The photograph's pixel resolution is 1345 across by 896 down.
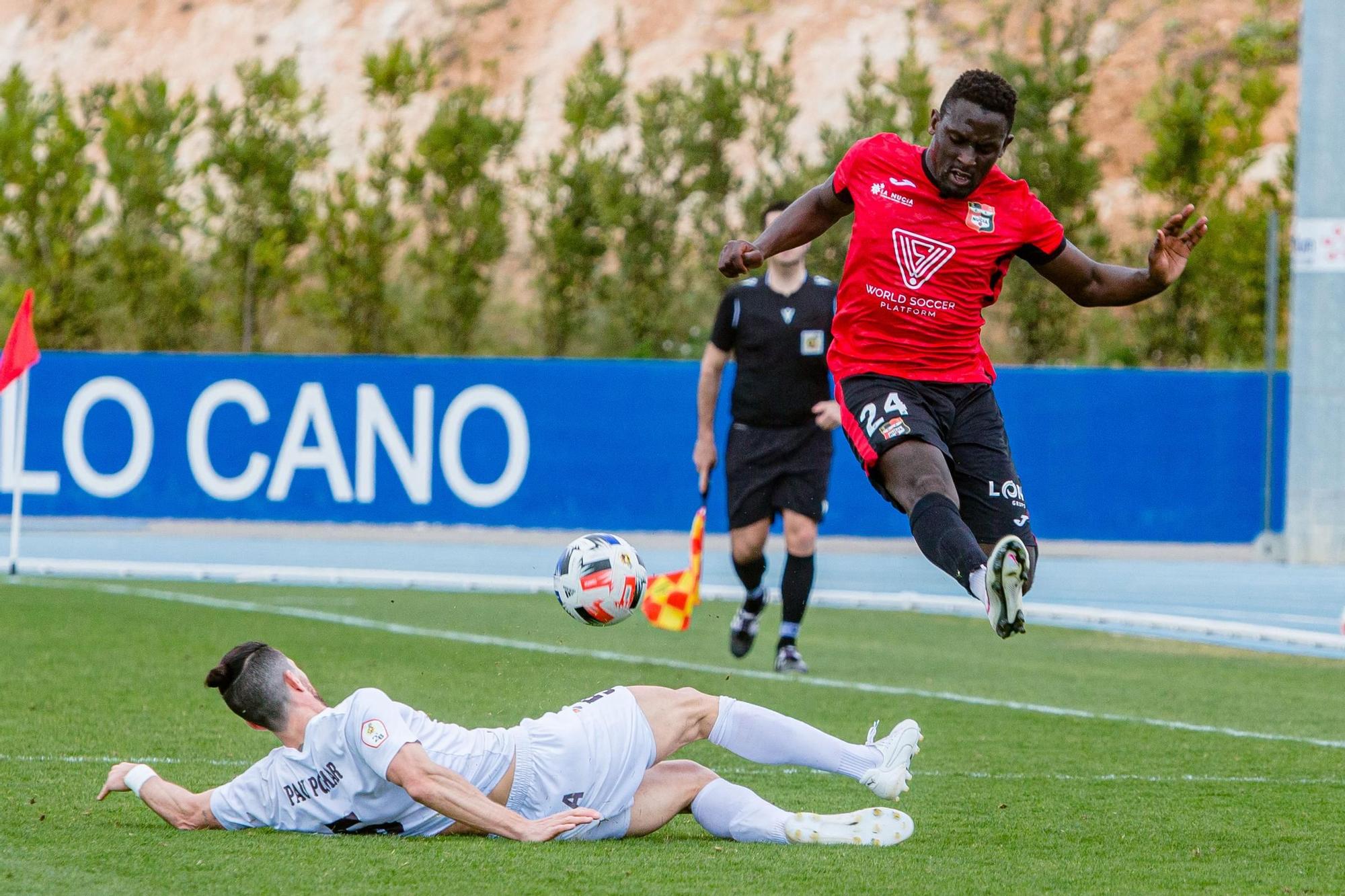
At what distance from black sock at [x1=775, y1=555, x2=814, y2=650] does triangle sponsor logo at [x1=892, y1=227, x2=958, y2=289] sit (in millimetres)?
3440

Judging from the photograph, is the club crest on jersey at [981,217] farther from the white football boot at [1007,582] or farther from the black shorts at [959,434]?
the white football boot at [1007,582]

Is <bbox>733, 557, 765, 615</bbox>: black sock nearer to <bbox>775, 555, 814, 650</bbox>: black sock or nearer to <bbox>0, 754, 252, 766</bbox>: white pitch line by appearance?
<bbox>775, 555, 814, 650</bbox>: black sock

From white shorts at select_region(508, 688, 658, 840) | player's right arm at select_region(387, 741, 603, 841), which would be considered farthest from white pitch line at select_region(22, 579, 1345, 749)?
player's right arm at select_region(387, 741, 603, 841)

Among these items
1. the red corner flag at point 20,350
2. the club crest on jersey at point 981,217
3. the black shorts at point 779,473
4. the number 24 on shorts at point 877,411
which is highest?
the club crest on jersey at point 981,217

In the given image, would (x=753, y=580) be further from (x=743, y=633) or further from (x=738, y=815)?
(x=738, y=815)

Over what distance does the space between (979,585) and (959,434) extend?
1.05 meters

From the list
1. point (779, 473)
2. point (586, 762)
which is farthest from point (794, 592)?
point (586, 762)

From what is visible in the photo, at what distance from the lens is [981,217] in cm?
649

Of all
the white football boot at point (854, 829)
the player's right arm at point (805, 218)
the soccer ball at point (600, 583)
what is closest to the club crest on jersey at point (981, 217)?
the player's right arm at point (805, 218)

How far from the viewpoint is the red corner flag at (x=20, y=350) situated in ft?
40.7

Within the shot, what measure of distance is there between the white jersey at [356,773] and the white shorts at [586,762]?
80 millimetres

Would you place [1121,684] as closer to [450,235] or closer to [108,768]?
[108,768]

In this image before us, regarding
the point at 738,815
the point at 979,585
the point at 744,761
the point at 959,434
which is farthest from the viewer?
the point at 744,761

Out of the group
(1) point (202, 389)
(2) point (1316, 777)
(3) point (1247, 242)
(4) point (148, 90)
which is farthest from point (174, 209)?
(2) point (1316, 777)
